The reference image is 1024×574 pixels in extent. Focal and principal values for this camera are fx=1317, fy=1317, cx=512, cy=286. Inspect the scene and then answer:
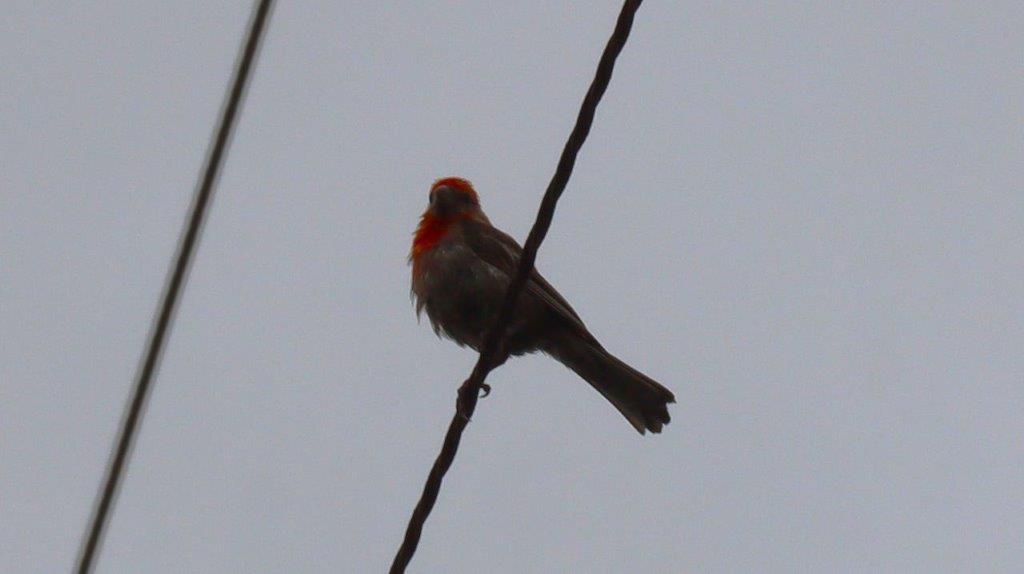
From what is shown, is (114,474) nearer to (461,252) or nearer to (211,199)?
(211,199)

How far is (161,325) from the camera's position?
3.22m

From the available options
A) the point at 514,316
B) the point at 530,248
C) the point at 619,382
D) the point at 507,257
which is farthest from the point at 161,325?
the point at 507,257

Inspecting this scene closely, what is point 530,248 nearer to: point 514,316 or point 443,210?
point 514,316

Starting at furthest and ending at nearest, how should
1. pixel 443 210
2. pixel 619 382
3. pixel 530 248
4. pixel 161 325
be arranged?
pixel 443 210 < pixel 619 382 < pixel 530 248 < pixel 161 325

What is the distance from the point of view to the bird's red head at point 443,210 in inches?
297

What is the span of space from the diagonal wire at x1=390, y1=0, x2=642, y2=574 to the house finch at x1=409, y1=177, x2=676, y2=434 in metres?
1.92

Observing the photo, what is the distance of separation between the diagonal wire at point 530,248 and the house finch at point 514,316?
1.92 metres

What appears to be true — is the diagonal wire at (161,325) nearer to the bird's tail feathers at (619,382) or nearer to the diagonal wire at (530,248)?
the diagonal wire at (530,248)

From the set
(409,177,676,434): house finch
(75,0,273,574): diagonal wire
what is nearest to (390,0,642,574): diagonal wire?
(75,0,273,574): diagonal wire

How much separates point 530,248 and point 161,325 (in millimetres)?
1422

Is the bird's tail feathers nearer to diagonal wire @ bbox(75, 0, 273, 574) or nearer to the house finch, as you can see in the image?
the house finch

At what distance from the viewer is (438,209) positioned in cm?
799

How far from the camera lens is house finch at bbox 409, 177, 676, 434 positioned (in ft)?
21.9

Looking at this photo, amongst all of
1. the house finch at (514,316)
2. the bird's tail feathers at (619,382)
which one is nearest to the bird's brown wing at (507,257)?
the house finch at (514,316)
